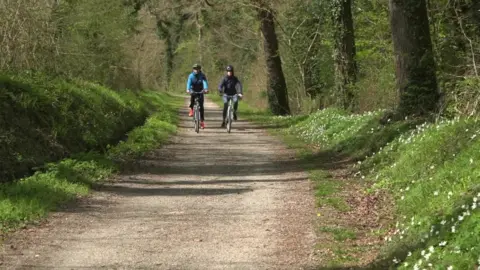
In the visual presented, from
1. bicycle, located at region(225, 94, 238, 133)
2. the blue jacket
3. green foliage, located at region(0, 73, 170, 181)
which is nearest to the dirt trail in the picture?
green foliage, located at region(0, 73, 170, 181)

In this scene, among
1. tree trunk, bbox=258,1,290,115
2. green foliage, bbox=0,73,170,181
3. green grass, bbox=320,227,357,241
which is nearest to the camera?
green grass, bbox=320,227,357,241

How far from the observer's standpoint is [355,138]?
16.5 m

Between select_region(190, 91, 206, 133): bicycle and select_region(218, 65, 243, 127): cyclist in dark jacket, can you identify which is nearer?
select_region(190, 91, 206, 133): bicycle

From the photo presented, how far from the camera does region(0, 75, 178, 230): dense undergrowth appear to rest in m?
11.2

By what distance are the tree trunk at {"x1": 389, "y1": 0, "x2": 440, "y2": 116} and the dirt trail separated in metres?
2.62

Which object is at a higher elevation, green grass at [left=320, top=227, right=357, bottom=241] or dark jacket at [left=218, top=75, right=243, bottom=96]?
dark jacket at [left=218, top=75, right=243, bottom=96]

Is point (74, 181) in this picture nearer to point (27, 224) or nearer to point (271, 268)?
point (27, 224)

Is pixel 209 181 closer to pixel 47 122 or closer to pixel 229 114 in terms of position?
pixel 47 122

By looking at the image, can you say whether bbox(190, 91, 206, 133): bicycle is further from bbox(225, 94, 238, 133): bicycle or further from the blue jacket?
bbox(225, 94, 238, 133): bicycle

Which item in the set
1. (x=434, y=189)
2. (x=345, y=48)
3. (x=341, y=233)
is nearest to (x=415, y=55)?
(x=434, y=189)

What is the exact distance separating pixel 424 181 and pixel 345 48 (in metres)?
13.9

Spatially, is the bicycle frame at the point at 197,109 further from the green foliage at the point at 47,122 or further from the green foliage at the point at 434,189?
the green foliage at the point at 434,189

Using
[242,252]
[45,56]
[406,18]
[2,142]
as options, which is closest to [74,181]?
[2,142]

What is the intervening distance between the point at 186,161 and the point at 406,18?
5331mm
